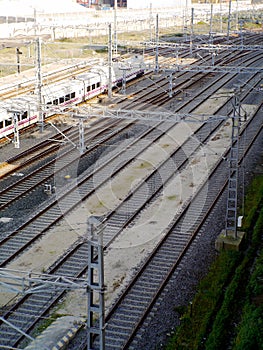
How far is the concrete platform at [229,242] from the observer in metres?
16.4

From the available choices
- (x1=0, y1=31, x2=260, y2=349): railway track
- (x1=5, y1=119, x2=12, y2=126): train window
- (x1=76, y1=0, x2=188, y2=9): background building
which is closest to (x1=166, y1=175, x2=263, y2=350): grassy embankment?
(x1=0, y1=31, x2=260, y2=349): railway track

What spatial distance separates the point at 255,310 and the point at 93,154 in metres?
13.8

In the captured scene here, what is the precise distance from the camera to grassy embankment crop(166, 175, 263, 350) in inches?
484

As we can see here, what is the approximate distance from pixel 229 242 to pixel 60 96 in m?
17.4

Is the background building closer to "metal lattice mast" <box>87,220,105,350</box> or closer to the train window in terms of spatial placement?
the train window

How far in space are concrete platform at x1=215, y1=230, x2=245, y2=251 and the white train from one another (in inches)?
337

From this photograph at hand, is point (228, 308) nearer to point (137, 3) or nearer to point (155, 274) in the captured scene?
point (155, 274)

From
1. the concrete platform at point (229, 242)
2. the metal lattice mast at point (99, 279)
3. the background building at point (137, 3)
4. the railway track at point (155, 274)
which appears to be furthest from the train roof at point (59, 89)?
the background building at point (137, 3)

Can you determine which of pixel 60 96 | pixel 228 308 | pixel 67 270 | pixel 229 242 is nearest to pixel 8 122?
pixel 60 96

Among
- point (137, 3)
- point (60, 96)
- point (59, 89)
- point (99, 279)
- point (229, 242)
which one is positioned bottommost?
point (229, 242)

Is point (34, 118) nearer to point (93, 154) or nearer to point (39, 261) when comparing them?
point (93, 154)

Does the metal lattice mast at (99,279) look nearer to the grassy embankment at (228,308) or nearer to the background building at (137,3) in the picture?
the grassy embankment at (228,308)

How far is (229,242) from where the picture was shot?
16.5m

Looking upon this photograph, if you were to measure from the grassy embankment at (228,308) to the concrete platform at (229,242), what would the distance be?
216 mm
